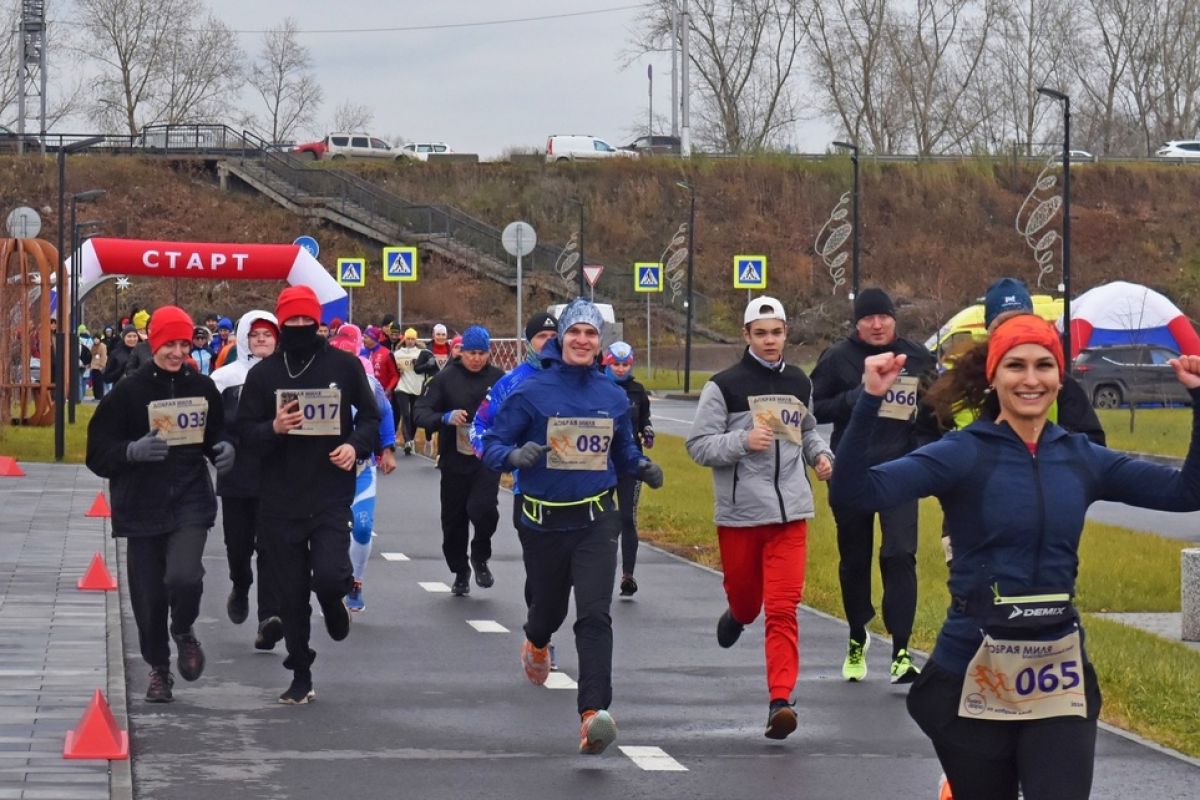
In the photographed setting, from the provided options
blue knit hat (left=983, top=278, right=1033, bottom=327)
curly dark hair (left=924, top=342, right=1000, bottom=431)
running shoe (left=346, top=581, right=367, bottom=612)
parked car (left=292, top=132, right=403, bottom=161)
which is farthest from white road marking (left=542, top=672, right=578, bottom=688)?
parked car (left=292, top=132, right=403, bottom=161)

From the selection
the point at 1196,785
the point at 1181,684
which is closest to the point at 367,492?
the point at 1181,684

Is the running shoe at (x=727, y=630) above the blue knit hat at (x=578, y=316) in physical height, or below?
below

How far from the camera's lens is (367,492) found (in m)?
13.3

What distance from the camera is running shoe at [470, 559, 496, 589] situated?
15102 mm

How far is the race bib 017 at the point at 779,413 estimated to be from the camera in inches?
386

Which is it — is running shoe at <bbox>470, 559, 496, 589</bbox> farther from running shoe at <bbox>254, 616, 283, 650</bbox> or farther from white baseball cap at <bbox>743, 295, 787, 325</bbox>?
white baseball cap at <bbox>743, 295, 787, 325</bbox>

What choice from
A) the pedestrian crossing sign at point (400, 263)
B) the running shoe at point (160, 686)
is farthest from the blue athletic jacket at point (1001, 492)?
the pedestrian crossing sign at point (400, 263)

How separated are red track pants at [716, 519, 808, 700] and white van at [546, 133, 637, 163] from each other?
2975 inches

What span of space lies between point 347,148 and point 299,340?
248 feet

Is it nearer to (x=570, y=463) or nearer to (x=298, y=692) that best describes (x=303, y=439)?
(x=298, y=692)

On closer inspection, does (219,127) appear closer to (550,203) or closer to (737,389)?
(550,203)

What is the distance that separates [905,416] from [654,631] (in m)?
3.11

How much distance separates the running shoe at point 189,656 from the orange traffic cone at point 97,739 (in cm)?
186

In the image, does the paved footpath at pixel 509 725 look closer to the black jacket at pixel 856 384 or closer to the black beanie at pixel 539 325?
the black jacket at pixel 856 384
